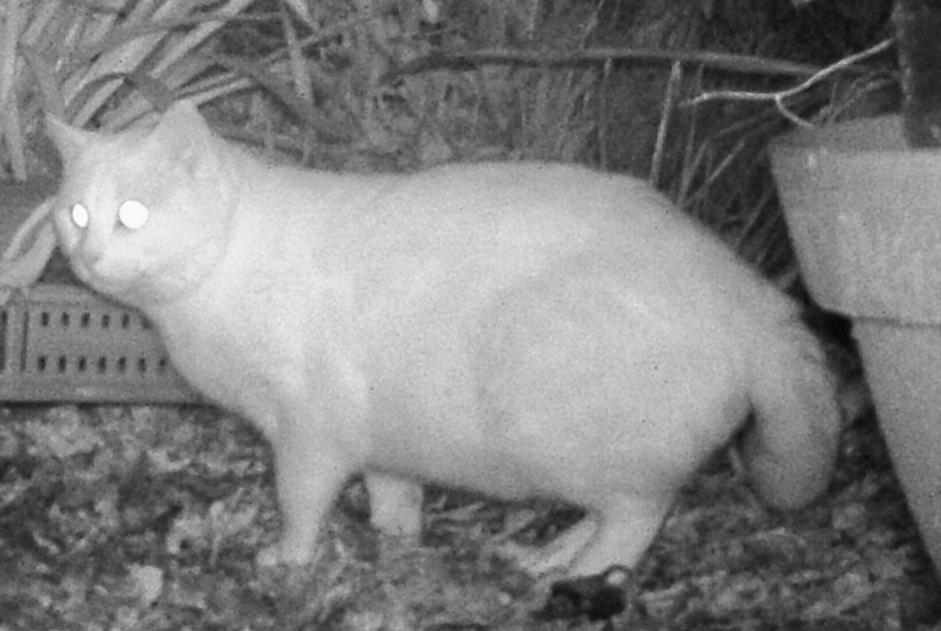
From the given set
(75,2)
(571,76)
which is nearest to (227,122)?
(75,2)

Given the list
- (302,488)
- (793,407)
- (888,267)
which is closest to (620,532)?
(793,407)

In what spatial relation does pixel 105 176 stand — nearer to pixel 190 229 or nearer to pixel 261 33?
pixel 190 229

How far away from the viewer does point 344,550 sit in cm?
141

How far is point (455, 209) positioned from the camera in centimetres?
135

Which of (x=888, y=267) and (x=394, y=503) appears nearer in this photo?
(x=888, y=267)

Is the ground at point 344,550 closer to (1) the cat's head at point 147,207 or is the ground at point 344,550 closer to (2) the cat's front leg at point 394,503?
(2) the cat's front leg at point 394,503

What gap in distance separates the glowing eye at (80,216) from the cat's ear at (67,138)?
70mm

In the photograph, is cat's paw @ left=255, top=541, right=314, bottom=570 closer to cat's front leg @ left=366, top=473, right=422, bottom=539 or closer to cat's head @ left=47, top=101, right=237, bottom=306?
cat's front leg @ left=366, top=473, right=422, bottom=539

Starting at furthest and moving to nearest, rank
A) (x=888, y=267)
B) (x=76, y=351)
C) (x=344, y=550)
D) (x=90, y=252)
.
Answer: (x=76, y=351) < (x=344, y=550) < (x=90, y=252) < (x=888, y=267)

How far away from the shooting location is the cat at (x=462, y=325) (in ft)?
4.13

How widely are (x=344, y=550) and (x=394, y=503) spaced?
0.09 metres

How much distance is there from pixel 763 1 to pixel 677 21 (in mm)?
93

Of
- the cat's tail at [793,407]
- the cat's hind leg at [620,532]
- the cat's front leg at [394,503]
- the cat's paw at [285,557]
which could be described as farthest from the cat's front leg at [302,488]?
the cat's tail at [793,407]

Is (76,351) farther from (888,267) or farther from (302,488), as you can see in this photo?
(888,267)
